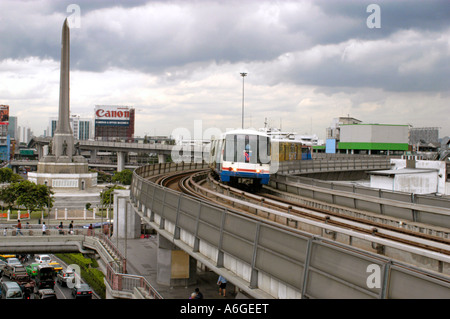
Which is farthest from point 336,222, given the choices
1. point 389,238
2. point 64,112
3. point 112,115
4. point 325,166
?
point 112,115

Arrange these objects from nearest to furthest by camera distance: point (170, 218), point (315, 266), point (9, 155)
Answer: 1. point (315, 266)
2. point (170, 218)
3. point (9, 155)

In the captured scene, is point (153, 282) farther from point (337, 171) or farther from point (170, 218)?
point (337, 171)

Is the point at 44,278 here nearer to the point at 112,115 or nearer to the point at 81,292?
the point at 81,292

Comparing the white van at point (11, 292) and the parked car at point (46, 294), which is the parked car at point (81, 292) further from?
the white van at point (11, 292)

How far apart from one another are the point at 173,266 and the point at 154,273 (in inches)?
141

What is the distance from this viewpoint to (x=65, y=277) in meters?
30.3

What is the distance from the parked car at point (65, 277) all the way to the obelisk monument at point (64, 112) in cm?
3789

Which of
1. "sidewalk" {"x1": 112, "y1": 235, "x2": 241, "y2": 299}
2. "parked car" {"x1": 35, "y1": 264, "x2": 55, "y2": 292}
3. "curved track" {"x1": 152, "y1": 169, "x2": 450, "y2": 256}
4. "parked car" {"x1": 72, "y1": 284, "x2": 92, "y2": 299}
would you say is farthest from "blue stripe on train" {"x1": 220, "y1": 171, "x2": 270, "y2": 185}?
"parked car" {"x1": 35, "y1": 264, "x2": 55, "y2": 292}

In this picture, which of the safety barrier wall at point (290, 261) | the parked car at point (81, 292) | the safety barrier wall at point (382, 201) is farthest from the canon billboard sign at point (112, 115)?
the safety barrier wall at point (290, 261)

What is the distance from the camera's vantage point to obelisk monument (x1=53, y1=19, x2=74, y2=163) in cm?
6425

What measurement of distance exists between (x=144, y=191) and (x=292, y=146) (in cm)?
2800

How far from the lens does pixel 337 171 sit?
144 ft

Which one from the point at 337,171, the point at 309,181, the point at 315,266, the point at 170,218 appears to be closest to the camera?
the point at 315,266
